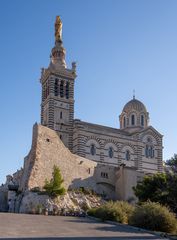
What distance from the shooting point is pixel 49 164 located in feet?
132

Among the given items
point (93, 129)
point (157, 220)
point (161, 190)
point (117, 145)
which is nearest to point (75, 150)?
point (93, 129)

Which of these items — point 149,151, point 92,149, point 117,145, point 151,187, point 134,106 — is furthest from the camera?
point 134,106

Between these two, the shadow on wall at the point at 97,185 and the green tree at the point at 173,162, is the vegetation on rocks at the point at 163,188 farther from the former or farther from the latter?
the shadow on wall at the point at 97,185

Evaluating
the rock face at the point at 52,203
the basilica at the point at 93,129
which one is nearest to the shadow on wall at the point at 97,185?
the rock face at the point at 52,203

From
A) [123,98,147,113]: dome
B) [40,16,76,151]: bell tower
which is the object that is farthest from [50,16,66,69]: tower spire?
[123,98,147,113]: dome

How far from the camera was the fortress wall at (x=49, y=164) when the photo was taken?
38406 mm

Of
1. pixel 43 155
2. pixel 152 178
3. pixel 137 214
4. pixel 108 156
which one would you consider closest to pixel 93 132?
pixel 108 156

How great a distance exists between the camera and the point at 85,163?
1770 inches

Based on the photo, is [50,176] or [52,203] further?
[50,176]

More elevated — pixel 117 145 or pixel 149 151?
pixel 117 145

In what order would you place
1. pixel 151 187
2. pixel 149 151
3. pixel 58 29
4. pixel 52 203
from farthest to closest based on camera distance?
pixel 58 29
pixel 149 151
pixel 52 203
pixel 151 187

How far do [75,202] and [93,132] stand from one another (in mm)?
17280

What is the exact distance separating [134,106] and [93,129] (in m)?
10.3

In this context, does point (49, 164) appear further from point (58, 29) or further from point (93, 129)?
point (58, 29)
